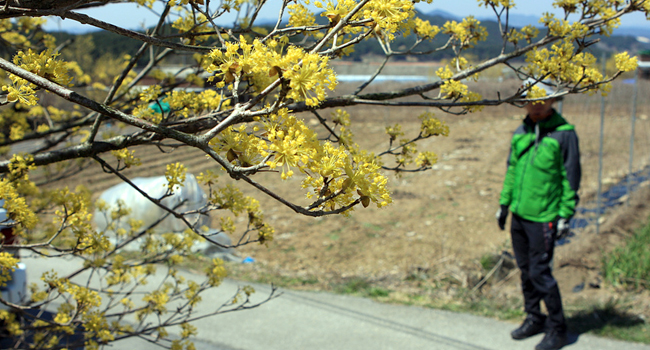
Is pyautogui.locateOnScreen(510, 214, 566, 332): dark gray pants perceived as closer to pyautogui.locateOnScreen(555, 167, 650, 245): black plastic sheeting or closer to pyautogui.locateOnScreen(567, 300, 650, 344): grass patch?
pyautogui.locateOnScreen(567, 300, 650, 344): grass patch

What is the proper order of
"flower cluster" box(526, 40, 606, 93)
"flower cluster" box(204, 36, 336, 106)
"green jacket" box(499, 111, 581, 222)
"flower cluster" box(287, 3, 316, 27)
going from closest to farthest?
1. "flower cluster" box(204, 36, 336, 106)
2. "flower cluster" box(287, 3, 316, 27)
3. "flower cluster" box(526, 40, 606, 93)
4. "green jacket" box(499, 111, 581, 222)

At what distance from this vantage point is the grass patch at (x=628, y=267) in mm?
4852

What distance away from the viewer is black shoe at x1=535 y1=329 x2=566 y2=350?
12.5ft

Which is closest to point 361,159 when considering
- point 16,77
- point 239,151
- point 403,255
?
point 239,151

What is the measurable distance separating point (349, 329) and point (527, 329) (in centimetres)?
A: 152

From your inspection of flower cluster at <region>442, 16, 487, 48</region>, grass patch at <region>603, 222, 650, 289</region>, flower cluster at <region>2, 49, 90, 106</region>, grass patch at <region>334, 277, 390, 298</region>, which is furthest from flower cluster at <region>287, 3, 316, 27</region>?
grass patch at <region>603, 222, 650, 289</region>

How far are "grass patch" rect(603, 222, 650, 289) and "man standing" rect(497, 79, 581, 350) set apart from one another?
1.48 metres

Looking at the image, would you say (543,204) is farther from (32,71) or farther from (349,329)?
(32,71)

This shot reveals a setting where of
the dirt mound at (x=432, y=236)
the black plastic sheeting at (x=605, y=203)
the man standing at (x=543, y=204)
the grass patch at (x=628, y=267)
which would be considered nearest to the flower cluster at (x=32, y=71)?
the dirt mound at (x=432, y=236)

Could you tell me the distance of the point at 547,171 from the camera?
3.89 m

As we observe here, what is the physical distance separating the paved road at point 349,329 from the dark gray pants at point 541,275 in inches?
10.2

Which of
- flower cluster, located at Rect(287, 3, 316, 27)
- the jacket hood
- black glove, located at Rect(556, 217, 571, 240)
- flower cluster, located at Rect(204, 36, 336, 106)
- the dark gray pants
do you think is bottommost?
the dark gray pants

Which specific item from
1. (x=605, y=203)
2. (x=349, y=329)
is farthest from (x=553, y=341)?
(x=605, y=203)

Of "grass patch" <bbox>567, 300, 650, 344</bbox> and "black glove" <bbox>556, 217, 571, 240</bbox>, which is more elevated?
"black glove" <bbox>556, 217, 571, 240</bbox>
